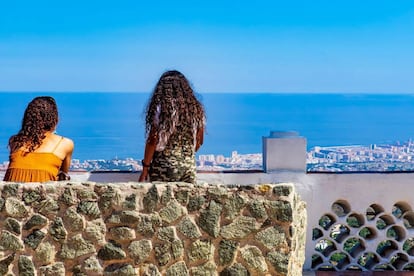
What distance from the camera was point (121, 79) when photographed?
44.2 metres

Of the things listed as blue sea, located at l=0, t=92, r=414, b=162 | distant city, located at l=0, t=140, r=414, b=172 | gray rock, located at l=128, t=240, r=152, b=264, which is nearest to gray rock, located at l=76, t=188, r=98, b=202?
gray rock, located at l=128, t=240, r=152, b=264

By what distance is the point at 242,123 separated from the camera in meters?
19.3

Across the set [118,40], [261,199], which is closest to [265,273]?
[261,199]

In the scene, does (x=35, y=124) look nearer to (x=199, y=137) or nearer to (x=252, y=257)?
(x=199, y=137)

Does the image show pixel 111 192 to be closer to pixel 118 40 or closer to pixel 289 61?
pixel 289 61

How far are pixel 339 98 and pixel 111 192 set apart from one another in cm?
3289

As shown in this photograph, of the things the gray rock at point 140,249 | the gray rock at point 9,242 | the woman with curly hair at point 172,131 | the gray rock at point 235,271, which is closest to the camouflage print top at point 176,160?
the woman with curly hair at point 172,131

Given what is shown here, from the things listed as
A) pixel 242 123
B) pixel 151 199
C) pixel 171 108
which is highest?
pixel 242 123

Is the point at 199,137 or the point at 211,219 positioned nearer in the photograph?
the point at 211,219

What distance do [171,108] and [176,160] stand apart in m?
0.35

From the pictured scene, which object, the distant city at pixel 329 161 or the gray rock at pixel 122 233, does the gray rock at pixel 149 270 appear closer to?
the gray rock at pixel 122 233

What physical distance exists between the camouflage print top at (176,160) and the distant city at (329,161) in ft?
1.80

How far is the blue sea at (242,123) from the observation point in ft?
31.7

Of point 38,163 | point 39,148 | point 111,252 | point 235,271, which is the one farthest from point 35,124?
point 235,271
